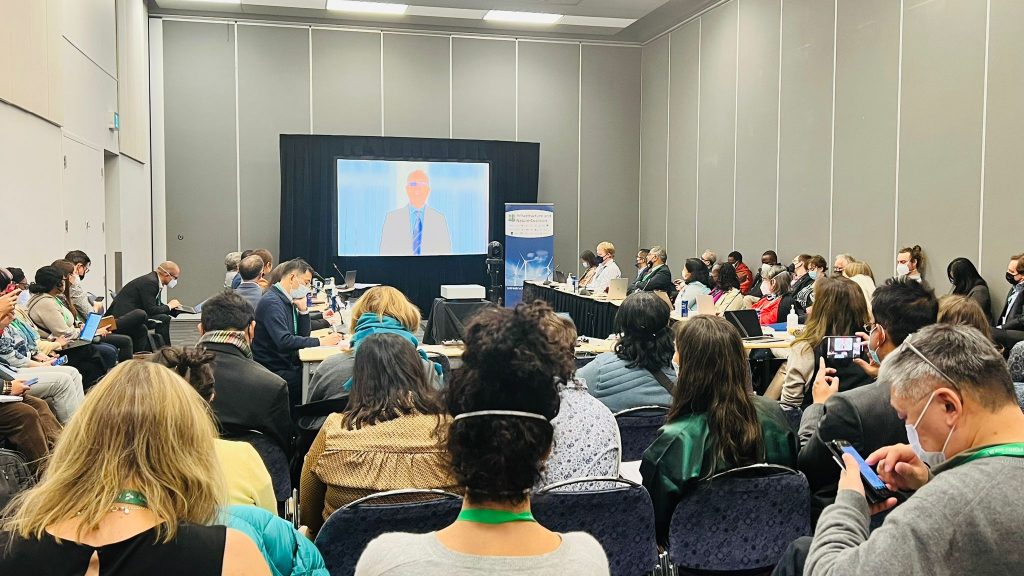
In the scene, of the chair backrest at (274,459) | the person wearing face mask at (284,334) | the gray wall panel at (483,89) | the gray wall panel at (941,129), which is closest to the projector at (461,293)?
the person wearing face mask at (284,334)

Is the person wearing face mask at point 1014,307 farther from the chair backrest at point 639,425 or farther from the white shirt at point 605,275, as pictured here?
the white shirt at point 605,275

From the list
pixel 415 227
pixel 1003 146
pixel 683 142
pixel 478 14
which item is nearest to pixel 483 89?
pixel 478 14

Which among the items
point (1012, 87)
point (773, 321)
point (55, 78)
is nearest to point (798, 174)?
point (773, 321)

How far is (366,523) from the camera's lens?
2049 mm

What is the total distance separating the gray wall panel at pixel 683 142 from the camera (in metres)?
12.8

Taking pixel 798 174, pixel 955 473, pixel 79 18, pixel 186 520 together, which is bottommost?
pixel 186 520

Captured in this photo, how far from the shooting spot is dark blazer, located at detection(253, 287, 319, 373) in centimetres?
541

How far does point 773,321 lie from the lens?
8516mm

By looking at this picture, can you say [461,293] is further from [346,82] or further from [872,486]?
[346,82]

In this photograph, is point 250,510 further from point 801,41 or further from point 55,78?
point 801,41

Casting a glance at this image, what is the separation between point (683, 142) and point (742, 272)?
3.10 m

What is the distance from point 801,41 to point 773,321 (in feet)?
12.5

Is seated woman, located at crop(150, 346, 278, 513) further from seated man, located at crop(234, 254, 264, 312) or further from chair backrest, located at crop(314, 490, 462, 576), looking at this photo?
seated man, located at crop(234, 254, 264, 312)

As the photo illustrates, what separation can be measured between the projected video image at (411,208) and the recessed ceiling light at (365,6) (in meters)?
2.31
